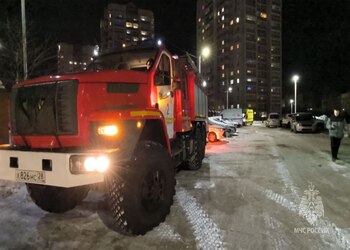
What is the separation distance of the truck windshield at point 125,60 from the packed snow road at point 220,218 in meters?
2.67

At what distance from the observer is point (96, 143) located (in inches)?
181

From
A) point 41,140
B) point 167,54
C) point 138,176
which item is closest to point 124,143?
point 138,176

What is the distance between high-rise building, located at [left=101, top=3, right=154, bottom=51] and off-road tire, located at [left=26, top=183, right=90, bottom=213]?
395 feet

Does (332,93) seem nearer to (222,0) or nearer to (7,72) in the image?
(7,72)

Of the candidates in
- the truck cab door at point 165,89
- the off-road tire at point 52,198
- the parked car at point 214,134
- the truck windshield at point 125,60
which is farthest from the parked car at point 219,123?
Answer: the off-road tire at point 52,198

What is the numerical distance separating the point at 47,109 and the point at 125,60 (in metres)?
2.38

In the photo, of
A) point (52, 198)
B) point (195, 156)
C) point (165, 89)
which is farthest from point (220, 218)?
point (195, 156)

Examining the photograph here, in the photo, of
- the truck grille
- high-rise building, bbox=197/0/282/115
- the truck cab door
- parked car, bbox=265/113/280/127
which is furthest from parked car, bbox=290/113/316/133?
high-rise building, bbox=197/0/282/115

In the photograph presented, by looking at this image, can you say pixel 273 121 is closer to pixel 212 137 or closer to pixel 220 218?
pixel 212 137

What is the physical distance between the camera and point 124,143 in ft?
15.0

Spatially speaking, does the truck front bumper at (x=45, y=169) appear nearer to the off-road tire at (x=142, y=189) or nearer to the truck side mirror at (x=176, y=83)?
the off-road tire at (x=142, y=189)

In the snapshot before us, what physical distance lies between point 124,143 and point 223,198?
3.02 meters

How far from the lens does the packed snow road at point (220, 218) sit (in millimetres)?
4523

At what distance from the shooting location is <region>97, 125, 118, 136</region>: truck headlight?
4516mm
